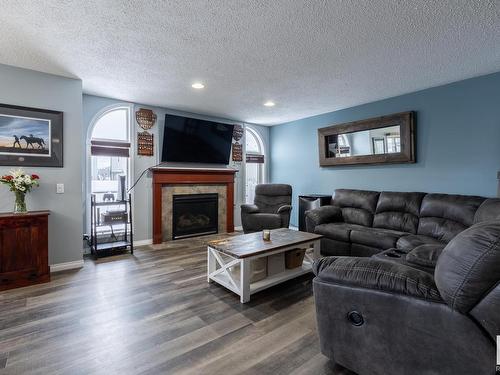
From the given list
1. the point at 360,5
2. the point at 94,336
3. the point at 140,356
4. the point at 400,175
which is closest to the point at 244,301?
the point at 140,356

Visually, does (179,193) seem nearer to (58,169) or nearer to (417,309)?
(58,169)

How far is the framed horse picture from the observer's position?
301cm

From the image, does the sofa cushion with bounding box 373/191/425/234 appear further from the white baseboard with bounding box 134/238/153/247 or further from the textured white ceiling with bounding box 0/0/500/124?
the white baseboard with bounding box 134/238/153/247

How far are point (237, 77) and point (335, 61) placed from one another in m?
1.21

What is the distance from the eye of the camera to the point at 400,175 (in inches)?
166

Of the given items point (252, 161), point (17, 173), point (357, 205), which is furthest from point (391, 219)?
point (17, 173)

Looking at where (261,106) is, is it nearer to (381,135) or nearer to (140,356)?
(381,135)

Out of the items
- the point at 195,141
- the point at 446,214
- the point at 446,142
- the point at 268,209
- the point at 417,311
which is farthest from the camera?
the point at 268,209

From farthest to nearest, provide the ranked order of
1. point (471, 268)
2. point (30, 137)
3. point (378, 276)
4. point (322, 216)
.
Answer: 1. point (322, 216)
2. point (30, 137)
3. point (378, 276)
4. point (471, 268)

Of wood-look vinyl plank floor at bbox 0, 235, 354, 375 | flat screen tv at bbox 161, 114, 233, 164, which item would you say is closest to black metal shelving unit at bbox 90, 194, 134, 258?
wood-look vinyl plank floor at bbox 0, 235, 354, 375

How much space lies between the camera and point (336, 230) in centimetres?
382

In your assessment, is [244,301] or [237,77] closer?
[244,301]

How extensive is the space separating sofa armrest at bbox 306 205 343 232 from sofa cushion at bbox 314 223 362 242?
93 mm

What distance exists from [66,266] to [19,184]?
1176mm
